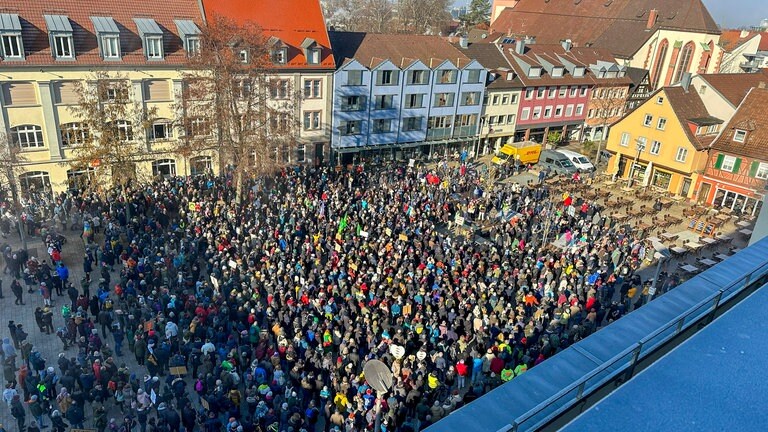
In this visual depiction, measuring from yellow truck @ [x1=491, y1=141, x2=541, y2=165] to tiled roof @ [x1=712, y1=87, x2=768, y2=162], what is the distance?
11.4 m

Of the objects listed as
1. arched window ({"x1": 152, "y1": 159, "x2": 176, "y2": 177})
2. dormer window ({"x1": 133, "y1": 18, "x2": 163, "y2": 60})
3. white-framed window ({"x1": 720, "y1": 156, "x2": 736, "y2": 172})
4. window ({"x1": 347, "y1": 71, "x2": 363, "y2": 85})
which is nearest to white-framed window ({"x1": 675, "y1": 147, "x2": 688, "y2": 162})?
white-framed window ({"x1": 720, "y1": 156, "x2": 736, "y2": 172})

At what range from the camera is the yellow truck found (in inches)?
1571

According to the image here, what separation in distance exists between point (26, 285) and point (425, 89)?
27.5m

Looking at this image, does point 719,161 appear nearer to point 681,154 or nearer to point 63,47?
→ point 681,154

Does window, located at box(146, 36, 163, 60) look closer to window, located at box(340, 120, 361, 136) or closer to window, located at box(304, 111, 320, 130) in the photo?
window, located at box(304, 111, 320, 130)

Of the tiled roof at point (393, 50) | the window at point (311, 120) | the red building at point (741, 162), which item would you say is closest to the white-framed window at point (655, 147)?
the red building at point (741, 162)

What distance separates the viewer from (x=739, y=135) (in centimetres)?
3366

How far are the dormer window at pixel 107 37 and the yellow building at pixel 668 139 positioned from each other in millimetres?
32463

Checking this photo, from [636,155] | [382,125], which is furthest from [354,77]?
[636,155]

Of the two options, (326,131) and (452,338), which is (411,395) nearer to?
(452,338)

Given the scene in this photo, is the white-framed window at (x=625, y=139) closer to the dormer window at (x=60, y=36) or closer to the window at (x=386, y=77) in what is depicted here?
the window at (x=386, y=77)

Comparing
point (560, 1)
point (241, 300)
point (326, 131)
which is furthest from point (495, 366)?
point (560, 1)

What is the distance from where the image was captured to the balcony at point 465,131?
140 feet

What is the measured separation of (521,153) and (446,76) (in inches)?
306
